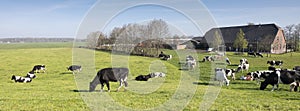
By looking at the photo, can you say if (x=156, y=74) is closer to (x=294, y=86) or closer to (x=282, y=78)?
(x=282, y=78)

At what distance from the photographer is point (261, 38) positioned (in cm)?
7212

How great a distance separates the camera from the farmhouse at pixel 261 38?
215ft

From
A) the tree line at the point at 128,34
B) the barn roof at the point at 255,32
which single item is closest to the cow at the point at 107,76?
the tree line at the point at 128,34

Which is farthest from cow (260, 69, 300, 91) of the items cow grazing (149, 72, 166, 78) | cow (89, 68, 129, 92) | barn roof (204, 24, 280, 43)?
barn roof (204, 24, 280, 43)

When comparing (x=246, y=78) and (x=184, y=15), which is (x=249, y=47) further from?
(x=184, y=15)

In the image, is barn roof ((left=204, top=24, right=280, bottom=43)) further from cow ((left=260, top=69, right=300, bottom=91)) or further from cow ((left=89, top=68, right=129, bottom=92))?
cow ((left=89, top=68, right=129, bottom=92))

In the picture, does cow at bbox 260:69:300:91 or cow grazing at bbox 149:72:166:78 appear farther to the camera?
cow grazing at bbox 149:72:166:78

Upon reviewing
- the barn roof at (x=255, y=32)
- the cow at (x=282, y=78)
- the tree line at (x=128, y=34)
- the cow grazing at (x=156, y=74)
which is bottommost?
the cow grazing at (x=156, y=74)

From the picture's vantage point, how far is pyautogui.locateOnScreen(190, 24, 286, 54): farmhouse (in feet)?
215

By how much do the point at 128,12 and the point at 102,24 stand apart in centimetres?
163

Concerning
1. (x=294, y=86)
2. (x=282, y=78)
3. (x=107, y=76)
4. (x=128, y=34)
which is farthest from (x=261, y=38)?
(x=107, y=76)

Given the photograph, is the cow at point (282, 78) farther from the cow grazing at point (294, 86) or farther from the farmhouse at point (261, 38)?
the farmhouse at point (261, 38)

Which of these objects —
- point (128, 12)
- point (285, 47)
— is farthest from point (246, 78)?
point (285, 47)

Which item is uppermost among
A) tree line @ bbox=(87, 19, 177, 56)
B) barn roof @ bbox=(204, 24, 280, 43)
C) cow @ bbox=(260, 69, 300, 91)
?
barn roof @ bbox=(204, 24, 280, 43)
